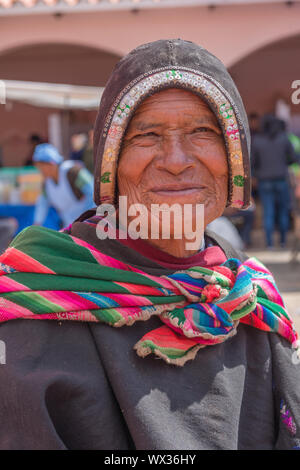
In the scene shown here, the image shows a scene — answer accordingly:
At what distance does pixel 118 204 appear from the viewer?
1.60 m

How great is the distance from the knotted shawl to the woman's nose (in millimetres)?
283

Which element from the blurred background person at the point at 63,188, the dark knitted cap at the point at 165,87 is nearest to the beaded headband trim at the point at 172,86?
the dark knitted cap at the point at 165,87

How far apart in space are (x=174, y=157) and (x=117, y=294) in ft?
1.20


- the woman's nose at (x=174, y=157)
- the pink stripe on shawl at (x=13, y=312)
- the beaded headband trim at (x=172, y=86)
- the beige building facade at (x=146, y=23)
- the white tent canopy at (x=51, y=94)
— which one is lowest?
the pink stripe on shawl at (x=13, y=312)

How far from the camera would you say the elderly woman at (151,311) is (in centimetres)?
134

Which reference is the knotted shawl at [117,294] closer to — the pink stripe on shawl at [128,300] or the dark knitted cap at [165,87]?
the pink stripe on shawl at [128,300]

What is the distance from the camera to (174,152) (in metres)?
1.45

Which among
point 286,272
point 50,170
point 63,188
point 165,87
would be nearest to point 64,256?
point 165,87

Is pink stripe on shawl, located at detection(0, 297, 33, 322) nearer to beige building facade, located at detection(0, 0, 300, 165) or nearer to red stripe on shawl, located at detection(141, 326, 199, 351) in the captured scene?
red stripe on shawl, located at detection(141, 326, 199, 351)

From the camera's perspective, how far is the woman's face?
145 cm

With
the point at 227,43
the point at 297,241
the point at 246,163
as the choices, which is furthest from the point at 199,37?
the point at 246,163

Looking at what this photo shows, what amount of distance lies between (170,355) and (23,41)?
9712 millimetres

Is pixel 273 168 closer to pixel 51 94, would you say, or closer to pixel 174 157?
pixel 51 94
